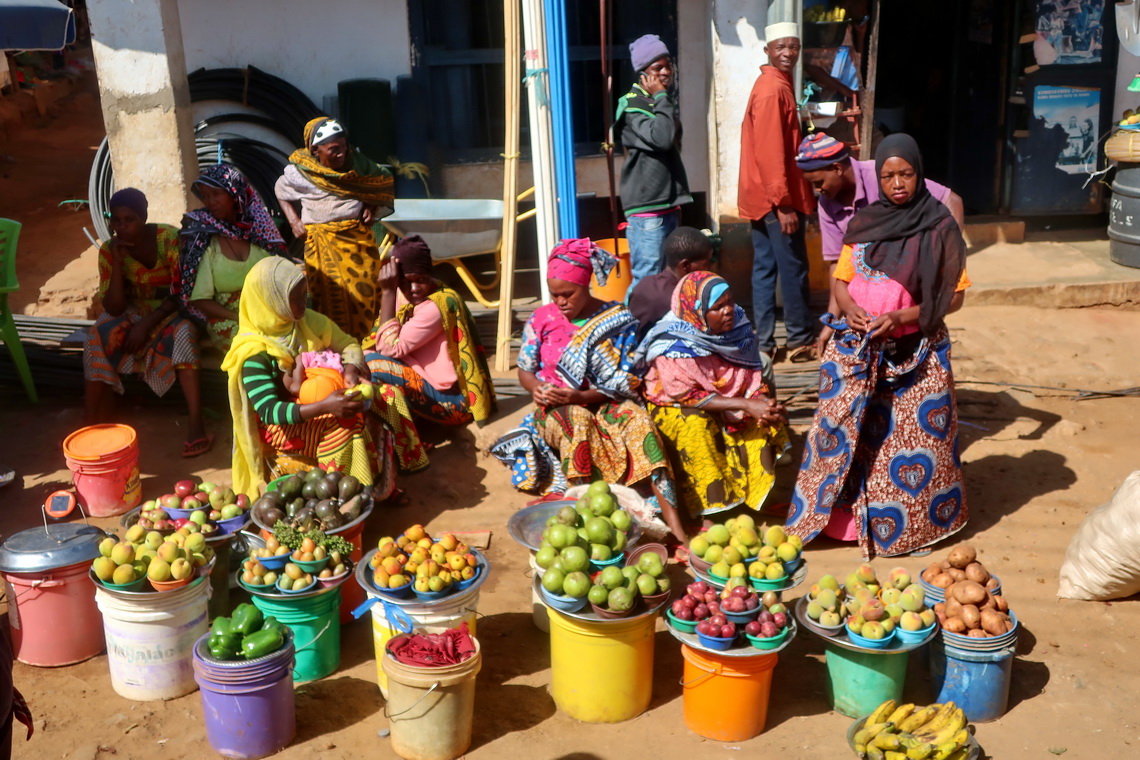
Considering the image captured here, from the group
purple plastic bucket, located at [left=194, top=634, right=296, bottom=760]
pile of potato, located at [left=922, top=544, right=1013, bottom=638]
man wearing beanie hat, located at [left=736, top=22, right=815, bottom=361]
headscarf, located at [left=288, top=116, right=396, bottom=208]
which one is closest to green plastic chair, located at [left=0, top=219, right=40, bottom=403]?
headscarf, located at [left=288, top=116, right=396, bottom=208]

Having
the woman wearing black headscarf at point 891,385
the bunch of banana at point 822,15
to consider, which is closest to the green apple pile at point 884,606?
the woman wearing black headscarf at point 891,385

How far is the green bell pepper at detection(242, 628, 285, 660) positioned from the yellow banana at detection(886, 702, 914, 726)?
2203 millimetres

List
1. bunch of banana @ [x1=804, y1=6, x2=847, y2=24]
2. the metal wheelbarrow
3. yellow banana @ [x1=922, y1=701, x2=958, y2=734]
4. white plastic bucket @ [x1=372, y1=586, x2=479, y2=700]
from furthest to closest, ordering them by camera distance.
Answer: bunch of banana @ [x1=804, y1=6, x2=847, y2=24] → the metal wheelbarrow → white plastic bucket @ [x1=372, y1=586, x2=479, y2=700] → yellow banana @ [x1=922, y1=701, x2=958, y2=734]

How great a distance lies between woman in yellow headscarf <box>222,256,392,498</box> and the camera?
17.7 feet

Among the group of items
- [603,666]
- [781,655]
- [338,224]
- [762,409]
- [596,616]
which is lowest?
[781,655]

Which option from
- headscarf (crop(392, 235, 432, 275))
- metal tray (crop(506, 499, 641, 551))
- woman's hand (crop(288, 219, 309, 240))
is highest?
woman's hand (crop(288, 219, 309, 240))

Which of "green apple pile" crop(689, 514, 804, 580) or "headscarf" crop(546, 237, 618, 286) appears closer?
"green apple pile" crop(689, 514, 804, 580)

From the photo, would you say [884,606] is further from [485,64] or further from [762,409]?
[485,64]

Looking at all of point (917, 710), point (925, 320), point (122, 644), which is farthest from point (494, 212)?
point (917, 710)

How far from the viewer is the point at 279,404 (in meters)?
5.38

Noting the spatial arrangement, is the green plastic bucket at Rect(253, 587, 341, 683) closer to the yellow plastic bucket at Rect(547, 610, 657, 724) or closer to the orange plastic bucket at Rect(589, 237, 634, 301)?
the yellow plastic bucket at Rect(547, 610, 657, 724)

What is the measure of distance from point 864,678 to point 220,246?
4366 mm

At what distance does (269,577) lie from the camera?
14.4 ft

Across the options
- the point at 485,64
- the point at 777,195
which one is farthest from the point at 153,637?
the point at 485,64
